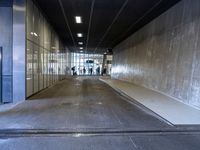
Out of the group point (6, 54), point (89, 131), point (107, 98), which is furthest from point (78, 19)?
point (89, 131)

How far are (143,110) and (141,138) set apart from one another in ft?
7.62

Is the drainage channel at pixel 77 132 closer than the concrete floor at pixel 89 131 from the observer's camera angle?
No

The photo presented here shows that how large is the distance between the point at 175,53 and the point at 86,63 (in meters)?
26.9

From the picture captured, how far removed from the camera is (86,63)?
33.9 metres

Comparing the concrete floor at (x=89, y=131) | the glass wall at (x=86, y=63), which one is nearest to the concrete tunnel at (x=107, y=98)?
the concrete floor at (x=89, y=131)

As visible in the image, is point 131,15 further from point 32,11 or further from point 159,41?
point 32,11

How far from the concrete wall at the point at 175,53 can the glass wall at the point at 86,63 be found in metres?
22.2

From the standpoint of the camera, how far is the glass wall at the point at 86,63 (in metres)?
33.5

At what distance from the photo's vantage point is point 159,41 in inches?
368

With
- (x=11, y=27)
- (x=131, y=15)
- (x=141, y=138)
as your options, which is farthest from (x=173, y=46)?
(x=11, y=27)

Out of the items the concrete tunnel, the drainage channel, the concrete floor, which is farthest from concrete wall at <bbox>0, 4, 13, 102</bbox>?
the drainage channel

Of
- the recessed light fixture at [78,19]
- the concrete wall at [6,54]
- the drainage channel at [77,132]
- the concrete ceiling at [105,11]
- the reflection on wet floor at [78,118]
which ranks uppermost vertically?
the concrete ceiling at [105,11]

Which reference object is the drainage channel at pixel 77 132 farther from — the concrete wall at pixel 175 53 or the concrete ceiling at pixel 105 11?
the concrete ceiling at pixel 105 11

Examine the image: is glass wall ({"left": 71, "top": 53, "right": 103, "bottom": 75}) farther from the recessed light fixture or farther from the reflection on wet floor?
the reflection on wet floor
